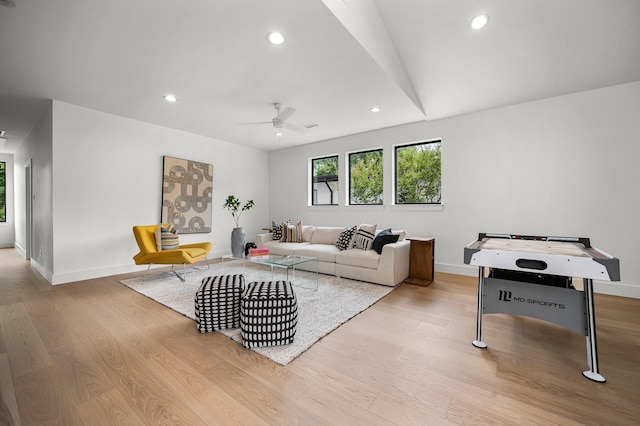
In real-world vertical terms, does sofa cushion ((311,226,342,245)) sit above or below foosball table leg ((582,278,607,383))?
above

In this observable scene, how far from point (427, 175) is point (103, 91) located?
518cm

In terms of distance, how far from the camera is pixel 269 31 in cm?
232

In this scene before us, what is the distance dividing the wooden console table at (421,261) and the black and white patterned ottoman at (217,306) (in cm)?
263

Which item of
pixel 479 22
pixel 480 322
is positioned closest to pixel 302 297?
pixel 480 322

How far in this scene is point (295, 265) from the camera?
359 centimetres

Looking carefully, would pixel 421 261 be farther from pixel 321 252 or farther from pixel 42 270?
pixel 42 270

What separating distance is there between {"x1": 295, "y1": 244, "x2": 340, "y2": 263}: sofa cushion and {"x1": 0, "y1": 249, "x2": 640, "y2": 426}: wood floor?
1.55 meters

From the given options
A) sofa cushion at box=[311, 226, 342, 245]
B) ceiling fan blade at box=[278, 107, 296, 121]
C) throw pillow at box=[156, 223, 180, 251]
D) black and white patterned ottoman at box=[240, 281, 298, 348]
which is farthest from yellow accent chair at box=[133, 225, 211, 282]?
ceiling fan blade at box=[278, 107, 296, 121]

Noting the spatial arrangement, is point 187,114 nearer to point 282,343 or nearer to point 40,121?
point 40,121

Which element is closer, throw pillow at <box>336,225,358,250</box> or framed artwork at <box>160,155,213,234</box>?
throw pillow at <box>336,225,358,250</box>

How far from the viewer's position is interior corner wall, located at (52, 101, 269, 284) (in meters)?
3.81

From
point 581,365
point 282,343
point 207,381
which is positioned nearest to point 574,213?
point 581,365

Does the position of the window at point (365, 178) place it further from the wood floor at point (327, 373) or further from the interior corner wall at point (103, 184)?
the interior corner wall at point (103, 184)

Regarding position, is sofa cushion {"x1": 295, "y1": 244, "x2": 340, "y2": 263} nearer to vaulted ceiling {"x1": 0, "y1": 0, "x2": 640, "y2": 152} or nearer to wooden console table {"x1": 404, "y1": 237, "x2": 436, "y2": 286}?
wooden console table {"x1": 404, "y1": 237, "x2": 436, "y2": 286}
